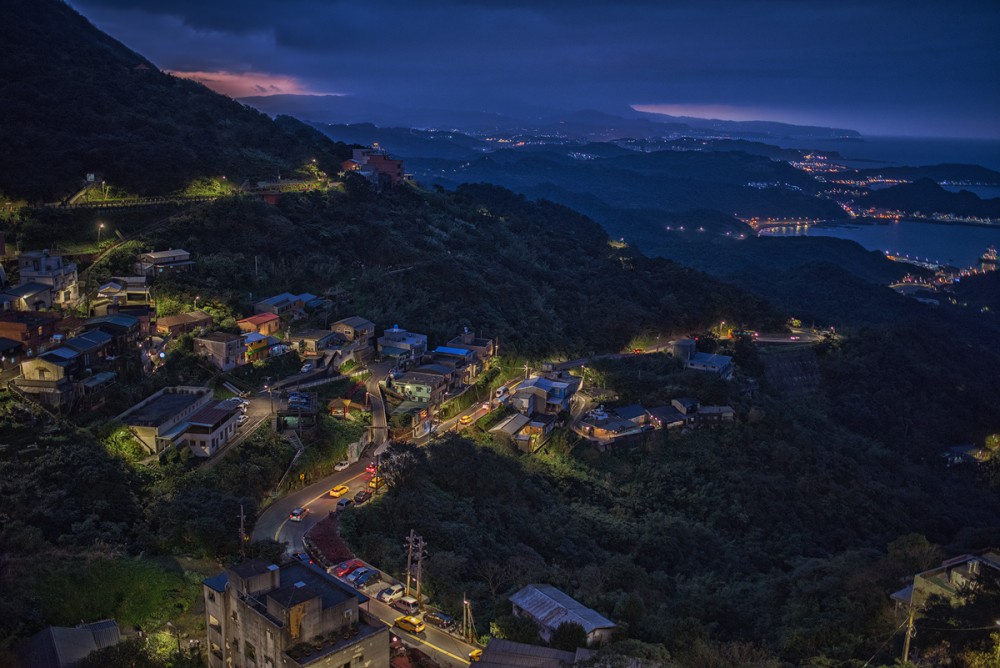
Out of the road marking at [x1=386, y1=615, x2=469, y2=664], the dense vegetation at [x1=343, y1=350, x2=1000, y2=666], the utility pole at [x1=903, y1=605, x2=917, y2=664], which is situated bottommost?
the dense vegetation at [x1=343, y1=350, x2=1000, y2=666]

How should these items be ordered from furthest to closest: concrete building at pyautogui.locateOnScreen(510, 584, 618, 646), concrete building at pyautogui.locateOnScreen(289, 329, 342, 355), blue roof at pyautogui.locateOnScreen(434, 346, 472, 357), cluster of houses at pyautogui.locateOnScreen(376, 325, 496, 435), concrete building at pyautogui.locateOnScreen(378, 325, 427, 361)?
blue roof at pyautogui.locateOnScreen(434, 346, 472, 357) → concrete building at pyautogui.locateOnScreen(378, 325, 427, 361) → concrete building at pyautogui.locateOnScreen(289, 329, 342, 355) → cluster of houses at pyautogui.locateOnScreen(376, 325, 496, 435) → concrete building at pyautogui.locateOnScreen(510, 584, 618, 646)

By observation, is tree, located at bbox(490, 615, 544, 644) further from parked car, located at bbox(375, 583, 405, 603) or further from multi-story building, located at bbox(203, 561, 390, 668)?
multi-story building, located at bbox(203, 561, 390, 668)

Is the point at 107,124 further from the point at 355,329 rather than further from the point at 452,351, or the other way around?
the point at 452,351

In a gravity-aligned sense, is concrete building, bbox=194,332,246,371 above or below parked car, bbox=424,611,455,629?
above

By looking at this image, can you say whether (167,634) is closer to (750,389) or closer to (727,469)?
(727,469)

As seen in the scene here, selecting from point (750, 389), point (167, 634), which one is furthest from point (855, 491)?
point (167, 634)

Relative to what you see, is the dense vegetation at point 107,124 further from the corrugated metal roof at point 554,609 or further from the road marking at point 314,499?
the corrugated metal roof at point 554,609

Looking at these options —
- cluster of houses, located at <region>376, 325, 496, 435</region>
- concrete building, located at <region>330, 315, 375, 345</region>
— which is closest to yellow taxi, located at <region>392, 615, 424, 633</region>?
cluster of houses, located at <region>376, 325, 496, 435</region>
